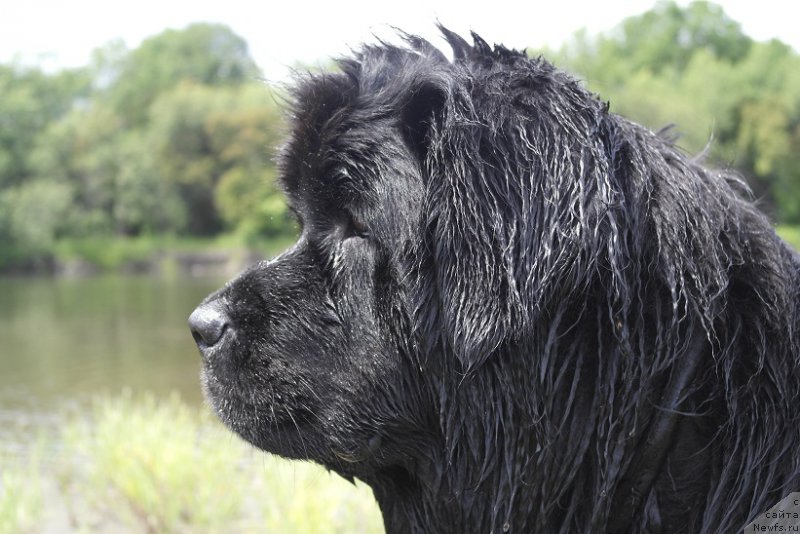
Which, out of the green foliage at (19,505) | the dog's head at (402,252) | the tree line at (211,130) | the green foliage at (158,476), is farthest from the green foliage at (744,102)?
the dog's head at (402,252)

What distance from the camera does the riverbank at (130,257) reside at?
43.4 meters

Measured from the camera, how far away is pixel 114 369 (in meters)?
13.1

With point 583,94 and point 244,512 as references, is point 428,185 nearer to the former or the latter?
point 583,94

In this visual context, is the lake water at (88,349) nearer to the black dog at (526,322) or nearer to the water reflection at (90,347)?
the water reflection at (90,347)

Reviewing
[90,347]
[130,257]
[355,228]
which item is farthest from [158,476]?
[130,257]

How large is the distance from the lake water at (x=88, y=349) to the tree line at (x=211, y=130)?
13.2 metres

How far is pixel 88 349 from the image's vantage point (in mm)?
15195

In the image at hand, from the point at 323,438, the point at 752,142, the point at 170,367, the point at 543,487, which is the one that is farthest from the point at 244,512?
the point at 752,142

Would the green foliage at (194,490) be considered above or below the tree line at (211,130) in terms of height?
below

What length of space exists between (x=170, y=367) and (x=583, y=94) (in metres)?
12.3

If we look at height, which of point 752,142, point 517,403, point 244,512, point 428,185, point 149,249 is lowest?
point 244,512

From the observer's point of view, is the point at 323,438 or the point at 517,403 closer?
the point at 517,403

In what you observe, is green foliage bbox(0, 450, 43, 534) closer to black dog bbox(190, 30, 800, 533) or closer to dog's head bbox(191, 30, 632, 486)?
dog's head bbox(191, 30, 632, 486)

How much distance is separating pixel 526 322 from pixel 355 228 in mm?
569
